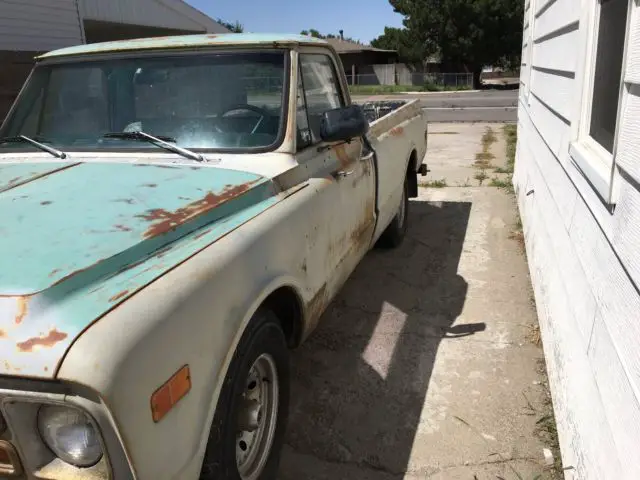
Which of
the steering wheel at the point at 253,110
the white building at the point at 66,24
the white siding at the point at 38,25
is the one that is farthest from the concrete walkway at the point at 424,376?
the white siding at the point at 38,25

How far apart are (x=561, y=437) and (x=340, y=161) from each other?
194 centimetres

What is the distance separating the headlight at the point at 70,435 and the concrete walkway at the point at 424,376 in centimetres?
136

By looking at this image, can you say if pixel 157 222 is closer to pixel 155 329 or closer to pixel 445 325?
pixel 155 329

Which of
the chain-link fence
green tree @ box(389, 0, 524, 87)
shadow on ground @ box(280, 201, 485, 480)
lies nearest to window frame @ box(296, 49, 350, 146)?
shadow on ground @ box(280, 201, 485, 480)

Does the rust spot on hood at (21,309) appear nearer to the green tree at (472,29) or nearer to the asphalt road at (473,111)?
the asphalt road at (473,111)

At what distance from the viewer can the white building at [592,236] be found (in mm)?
1825

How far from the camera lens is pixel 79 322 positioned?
1534 mm

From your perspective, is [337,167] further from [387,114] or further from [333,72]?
[387,114]

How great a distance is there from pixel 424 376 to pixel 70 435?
2.31m

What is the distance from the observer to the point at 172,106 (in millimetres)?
3094

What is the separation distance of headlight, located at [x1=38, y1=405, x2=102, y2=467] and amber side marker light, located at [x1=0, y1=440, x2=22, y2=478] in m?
0.09

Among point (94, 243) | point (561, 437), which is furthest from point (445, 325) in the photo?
point (94, 243)

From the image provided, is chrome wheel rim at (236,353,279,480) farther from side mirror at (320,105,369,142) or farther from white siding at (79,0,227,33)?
white siding at (79,0,227,33)

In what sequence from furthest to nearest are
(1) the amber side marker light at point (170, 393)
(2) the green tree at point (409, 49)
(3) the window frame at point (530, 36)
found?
(2) the green tree at point (409, 49) < (3) the window frame at point (530, 36) < (1) the amber side marker light at point (170, 393)
